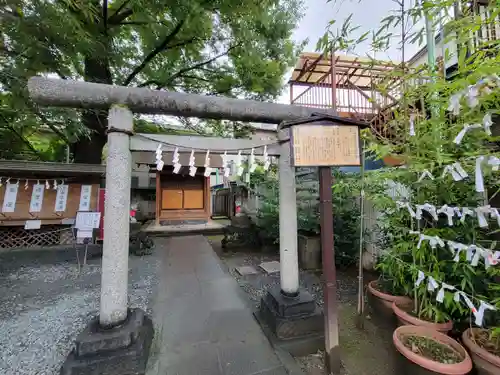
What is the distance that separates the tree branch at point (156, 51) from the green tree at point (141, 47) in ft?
0.08

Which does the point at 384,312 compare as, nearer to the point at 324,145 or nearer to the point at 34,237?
the point at 324,145

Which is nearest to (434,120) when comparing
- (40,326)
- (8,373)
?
(8,373)

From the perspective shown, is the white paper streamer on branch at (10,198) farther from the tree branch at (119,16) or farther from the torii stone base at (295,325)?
the torii stone base at (295,325)

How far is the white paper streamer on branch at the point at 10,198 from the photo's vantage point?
649 centimetres

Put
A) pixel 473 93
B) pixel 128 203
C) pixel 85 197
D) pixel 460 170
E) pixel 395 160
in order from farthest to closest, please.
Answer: pixel 85 197, pixel 395 160, pixel 128 203, pixel 460 170, pixel 473 93

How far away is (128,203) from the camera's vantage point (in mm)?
2707

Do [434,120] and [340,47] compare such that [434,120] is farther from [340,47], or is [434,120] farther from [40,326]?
[40,326]

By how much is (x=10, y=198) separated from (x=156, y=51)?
240 inches

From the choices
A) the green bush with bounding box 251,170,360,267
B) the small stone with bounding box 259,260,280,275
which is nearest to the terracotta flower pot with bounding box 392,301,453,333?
the green bush with bounding box 251,170,360,267

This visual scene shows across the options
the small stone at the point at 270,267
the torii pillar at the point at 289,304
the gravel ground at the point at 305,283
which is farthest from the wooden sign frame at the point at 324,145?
the small stone at the point at 270,267

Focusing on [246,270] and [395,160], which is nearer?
[395,160]

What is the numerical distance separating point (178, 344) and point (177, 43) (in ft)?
22.2

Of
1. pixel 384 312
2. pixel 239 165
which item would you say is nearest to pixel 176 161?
pixel 239 165

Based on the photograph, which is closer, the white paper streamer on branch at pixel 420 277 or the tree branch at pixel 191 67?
the white paper streamer on branch at pixel 420 277
